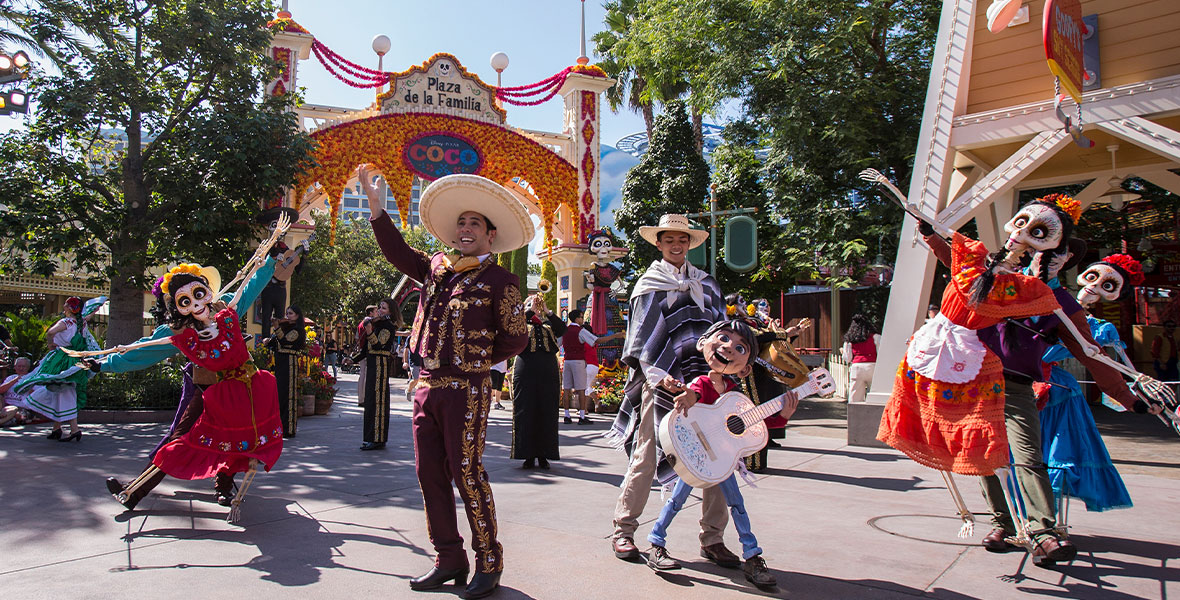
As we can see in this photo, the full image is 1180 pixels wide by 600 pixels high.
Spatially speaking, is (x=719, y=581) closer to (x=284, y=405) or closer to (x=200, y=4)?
(x=284, y=405)

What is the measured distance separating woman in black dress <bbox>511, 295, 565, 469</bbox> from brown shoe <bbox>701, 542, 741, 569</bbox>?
349 centimetres

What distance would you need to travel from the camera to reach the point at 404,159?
16.6 metres

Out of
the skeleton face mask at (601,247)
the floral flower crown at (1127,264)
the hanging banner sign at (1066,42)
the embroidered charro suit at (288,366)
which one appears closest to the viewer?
the floral flower crown at (1127,264)

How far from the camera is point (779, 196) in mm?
15602

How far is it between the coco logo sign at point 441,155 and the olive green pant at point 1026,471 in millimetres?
13698

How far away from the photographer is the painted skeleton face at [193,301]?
504 centimetres

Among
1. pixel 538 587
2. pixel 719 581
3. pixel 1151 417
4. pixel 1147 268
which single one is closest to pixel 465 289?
pixel 538 587

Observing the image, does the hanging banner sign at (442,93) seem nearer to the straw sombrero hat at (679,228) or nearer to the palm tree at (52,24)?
the palm tree at (52,24)

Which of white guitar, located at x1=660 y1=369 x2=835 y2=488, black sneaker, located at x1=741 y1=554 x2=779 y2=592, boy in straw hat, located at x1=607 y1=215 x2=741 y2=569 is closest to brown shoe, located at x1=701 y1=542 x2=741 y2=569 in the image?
boy in straw hat, located at x1=607 y1=215 x2=741 y2=569

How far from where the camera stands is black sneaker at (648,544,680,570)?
402 centimetres

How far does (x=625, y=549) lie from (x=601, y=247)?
1345 cm

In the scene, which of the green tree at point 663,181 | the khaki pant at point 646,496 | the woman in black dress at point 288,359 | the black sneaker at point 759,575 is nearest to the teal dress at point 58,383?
the woman in black dress at point 288,359

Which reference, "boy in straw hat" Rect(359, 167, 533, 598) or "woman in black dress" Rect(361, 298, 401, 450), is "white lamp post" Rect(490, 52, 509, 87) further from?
"boy in straw hat" Rect(359, 167, 533, 598)

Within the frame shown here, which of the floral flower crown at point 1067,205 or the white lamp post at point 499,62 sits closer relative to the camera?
the floral flower crown at point 1067,205
